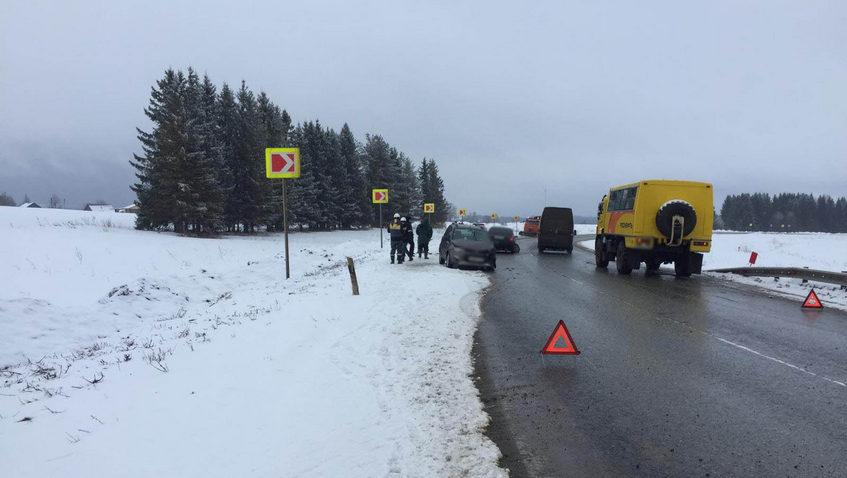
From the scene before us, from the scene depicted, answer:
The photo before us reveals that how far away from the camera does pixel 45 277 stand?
42.3ft

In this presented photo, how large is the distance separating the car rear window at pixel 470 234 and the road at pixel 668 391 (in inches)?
328

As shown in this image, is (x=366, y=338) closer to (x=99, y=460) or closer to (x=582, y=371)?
(x=582, y=371)

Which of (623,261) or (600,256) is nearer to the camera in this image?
(623,261)

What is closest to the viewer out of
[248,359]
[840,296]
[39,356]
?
[248,359]

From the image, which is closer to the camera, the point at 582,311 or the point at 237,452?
the point at 237,452

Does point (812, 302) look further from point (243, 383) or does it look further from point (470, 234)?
point (243, 383)

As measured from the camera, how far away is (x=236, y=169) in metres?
39.1

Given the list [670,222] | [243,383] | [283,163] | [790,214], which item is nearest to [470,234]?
[670,222]

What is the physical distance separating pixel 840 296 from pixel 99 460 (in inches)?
651

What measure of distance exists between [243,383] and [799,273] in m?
18.0

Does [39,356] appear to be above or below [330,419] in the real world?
below

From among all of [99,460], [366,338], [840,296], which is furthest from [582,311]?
[99,460]

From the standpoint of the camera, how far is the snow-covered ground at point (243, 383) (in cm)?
367

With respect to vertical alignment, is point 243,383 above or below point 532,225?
below
